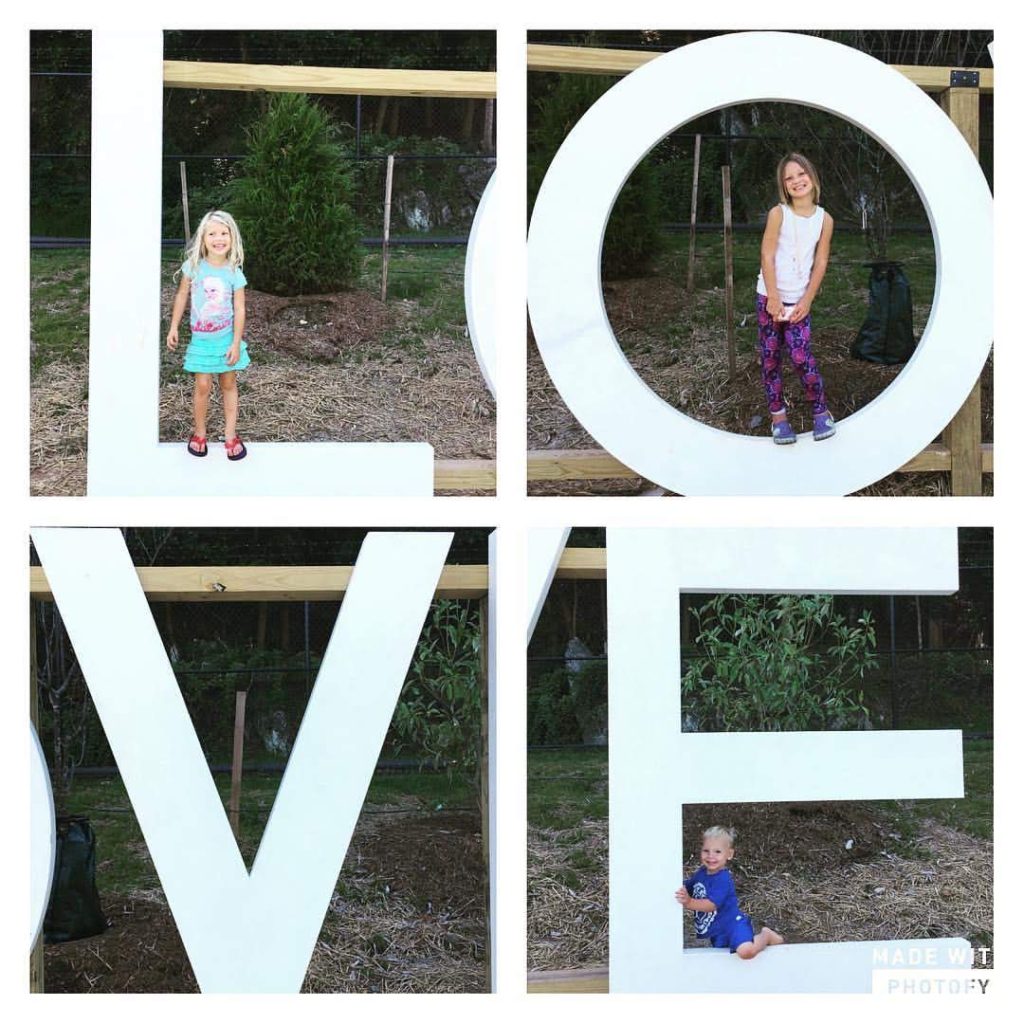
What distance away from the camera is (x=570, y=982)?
18.3ft

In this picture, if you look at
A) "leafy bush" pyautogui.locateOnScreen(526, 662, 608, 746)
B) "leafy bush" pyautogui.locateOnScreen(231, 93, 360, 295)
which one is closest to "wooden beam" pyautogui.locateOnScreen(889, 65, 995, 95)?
"leafy bush" pyautogui.locateOnScreen(231, 93, 360, 295)

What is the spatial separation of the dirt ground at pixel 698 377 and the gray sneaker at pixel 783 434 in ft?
5.52

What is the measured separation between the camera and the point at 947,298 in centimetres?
527

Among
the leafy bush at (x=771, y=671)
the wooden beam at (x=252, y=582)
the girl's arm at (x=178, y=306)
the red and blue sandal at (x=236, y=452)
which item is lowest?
the leafy bush at (x=771, y=671)

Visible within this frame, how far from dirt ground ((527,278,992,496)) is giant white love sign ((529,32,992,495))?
64.2 inches

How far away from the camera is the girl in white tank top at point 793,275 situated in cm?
538

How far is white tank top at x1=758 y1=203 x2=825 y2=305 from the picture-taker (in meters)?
5.43

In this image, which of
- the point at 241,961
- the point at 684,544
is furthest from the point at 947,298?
the point at 241,961

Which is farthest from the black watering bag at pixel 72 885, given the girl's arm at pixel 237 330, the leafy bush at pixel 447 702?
the leafy bush at pixel 447 702

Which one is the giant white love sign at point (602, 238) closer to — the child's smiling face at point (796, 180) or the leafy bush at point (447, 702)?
the child's smiling face at point (796, 180)

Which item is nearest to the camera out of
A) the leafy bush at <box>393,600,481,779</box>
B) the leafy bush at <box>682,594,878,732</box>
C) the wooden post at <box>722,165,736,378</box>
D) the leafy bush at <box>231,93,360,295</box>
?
the wooden post at <box>722,165,736,378</box>

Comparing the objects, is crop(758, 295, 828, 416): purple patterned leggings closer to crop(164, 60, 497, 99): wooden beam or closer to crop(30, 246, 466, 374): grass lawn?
crop(164, 60, 497, 99): wooden beam

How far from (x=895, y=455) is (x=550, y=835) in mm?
2899

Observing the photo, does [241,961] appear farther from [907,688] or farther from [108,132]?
[907,688]
